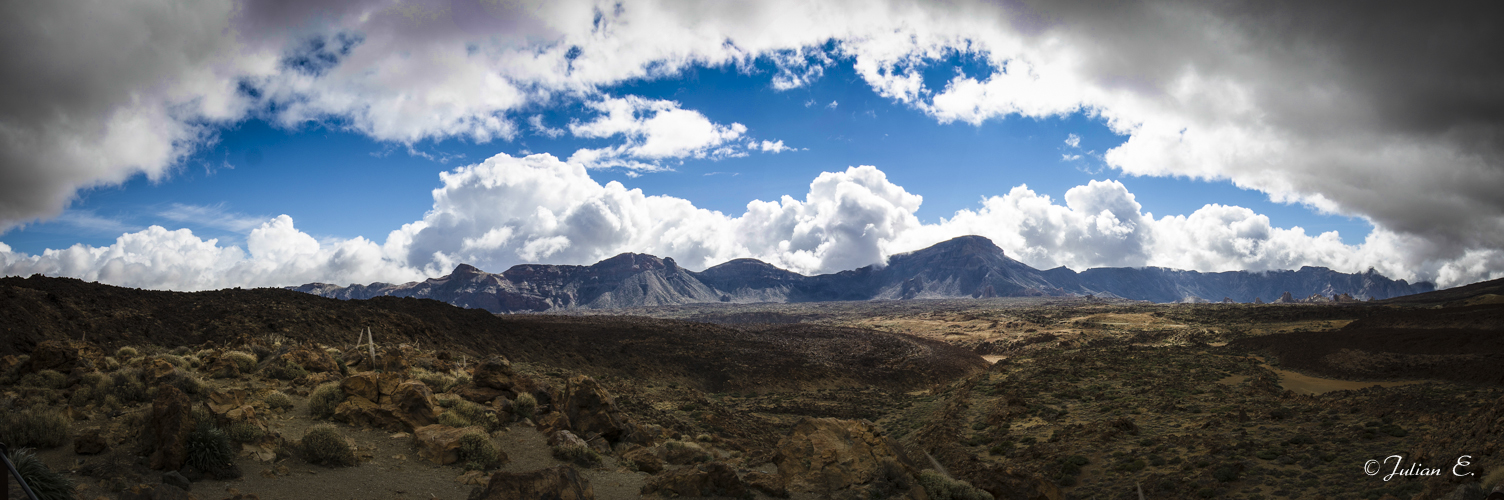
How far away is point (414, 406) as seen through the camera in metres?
14.1

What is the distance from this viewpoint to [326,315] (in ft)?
130

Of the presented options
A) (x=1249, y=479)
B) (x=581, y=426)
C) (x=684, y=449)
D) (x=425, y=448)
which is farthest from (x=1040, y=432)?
(x=425, y=448)

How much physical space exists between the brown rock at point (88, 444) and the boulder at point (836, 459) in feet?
39.2

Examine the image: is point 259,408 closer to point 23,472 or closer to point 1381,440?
point 23,472

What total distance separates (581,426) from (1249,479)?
17.4m

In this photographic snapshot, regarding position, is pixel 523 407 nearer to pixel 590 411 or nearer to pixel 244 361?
pixel 590 411

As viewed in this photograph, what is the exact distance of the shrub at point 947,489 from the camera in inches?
499

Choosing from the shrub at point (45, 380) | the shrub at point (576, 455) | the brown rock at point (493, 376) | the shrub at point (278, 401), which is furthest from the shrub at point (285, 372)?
the shrub at point (576, 455)

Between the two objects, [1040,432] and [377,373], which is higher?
[377,373]

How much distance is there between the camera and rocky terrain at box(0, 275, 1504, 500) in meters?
10.3

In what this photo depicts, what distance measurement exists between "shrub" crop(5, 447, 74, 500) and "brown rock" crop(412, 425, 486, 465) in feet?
17.4

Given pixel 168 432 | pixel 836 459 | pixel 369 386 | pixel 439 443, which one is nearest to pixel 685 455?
pixel 836 459

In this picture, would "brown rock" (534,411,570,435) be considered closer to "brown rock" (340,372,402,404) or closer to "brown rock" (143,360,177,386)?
"brown rock" (340,372,402,404)

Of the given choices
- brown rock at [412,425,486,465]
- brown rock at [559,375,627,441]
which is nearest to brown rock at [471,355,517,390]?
brown rock at [559,375,627,441]
